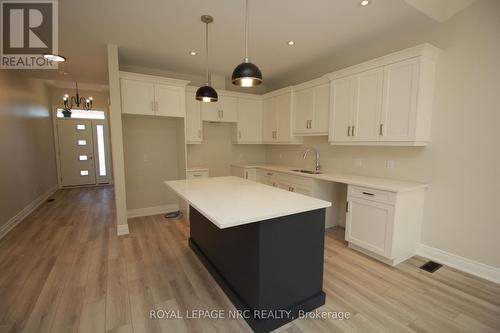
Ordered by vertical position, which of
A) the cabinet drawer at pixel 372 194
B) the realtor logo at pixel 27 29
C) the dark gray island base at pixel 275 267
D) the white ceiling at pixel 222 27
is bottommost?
the dark gray island base at pixel 275 267

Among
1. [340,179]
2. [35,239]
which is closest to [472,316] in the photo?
[340,179]

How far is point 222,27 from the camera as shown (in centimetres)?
280

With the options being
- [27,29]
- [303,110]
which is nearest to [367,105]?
[303,110]

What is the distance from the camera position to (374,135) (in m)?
2.97

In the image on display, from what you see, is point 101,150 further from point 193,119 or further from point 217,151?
point 193,119

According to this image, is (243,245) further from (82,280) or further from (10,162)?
(10,162)

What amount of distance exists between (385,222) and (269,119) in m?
3.02

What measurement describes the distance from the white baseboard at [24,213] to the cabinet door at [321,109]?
16.6ft

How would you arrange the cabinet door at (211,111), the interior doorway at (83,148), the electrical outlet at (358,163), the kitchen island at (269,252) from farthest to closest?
the interior doorway at (83,148) → the cabinet door at (211,111) → the electrical outlet at (358,163) → the kitchen island at (269,252)

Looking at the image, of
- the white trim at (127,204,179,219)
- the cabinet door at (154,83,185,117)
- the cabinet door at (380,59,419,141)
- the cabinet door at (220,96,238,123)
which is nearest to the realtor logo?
the cabinet door at (154,83,185,117)

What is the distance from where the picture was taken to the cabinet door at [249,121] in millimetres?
4934

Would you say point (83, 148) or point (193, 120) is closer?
point (193, 120)

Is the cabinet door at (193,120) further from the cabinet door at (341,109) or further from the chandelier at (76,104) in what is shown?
the chandelier at (76,104)

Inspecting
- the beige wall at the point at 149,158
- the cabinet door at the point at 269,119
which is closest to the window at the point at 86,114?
the beige wall at the point at 149,158
